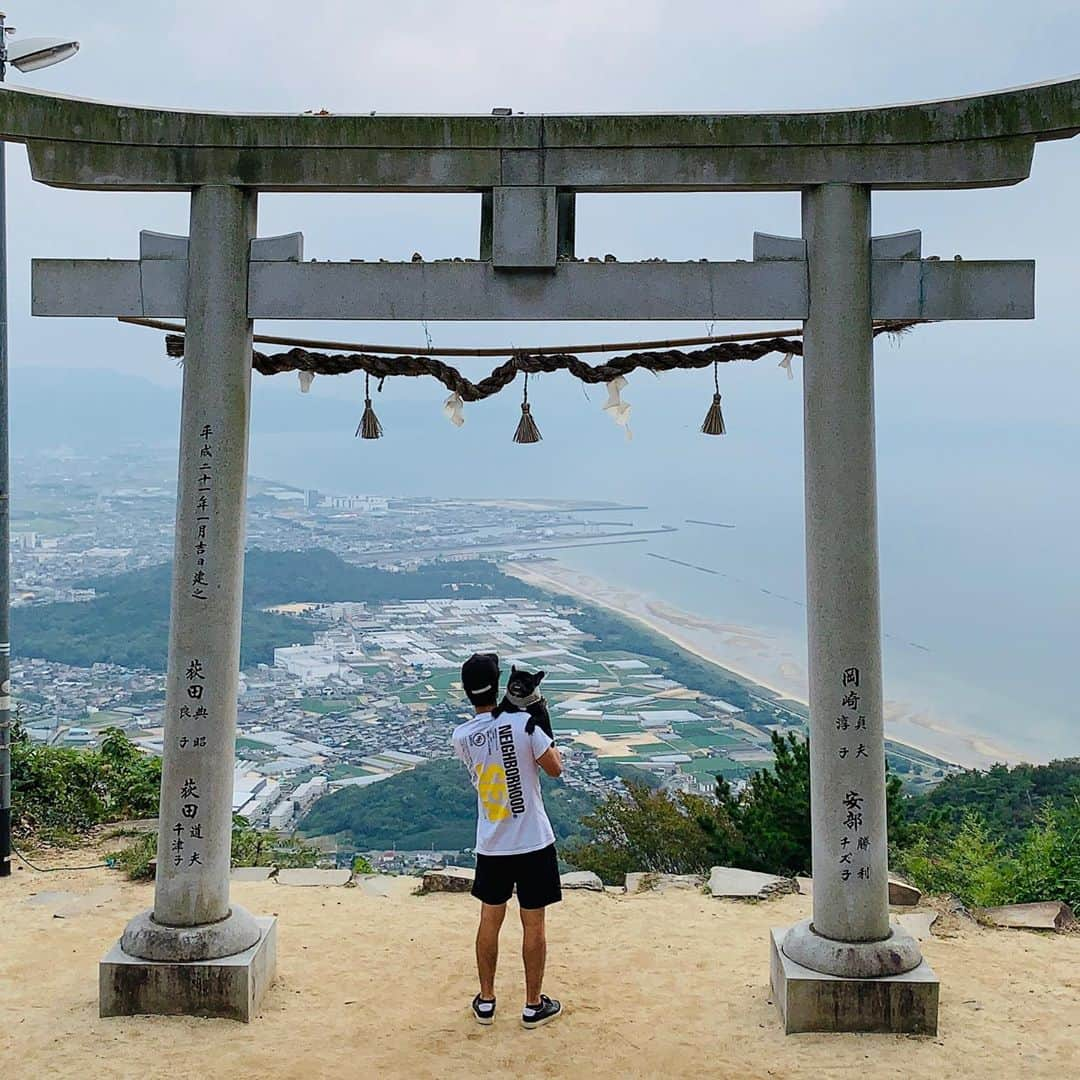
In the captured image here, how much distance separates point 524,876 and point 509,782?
14.8 inches

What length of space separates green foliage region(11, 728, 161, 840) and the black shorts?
474 centimetres

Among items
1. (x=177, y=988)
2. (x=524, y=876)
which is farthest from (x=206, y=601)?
(x=524, y=876)

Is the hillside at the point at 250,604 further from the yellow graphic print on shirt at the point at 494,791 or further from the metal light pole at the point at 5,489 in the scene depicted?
the yellow graphic print on shirt at the point at 494,791

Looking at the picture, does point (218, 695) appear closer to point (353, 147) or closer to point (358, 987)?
point (358, 987)

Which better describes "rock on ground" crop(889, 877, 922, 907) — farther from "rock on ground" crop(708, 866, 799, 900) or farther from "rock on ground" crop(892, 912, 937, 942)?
"rock on ground" crop(708, 866, 799, 900)

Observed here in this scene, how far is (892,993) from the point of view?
14.3ft

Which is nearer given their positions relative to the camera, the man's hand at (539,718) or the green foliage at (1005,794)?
the man's hand at (539,718)

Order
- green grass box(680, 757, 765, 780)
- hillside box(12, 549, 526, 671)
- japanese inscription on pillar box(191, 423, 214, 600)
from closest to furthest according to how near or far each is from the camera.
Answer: japanese inscription on pillar box(191, 423, 214, 600)
green grass box(680, 757, 765, 780)
hillside box(12, 549, 526, 671)

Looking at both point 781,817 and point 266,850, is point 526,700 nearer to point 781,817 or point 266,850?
point 781,817

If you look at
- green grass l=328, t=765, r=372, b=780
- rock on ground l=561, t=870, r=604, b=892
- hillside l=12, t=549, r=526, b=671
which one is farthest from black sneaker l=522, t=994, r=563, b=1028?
hillside l=12, t=549, r=526, b=671

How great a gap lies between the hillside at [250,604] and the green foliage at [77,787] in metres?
4.89

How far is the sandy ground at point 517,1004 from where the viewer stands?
4172 mm

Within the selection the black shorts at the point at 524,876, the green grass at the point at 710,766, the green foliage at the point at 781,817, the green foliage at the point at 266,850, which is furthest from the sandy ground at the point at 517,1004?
the green grass at the point at 710,766

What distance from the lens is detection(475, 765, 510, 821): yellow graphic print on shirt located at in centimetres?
423
